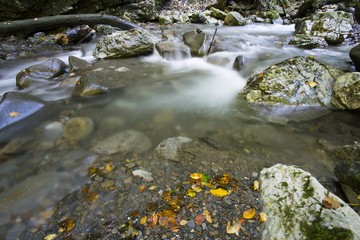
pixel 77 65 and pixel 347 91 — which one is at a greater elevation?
pixel 347 91

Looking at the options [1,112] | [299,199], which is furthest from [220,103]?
[1,112]

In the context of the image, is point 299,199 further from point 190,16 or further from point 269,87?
point 190,16

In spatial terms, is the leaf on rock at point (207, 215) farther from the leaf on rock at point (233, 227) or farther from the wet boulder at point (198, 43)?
the wet boulder at point (198, 43)

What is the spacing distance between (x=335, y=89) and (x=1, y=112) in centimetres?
712

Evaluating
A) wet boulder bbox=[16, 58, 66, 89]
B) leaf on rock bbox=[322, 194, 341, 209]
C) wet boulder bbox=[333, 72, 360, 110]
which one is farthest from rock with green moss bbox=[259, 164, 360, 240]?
wet boulder bbox=[16, 58, 66, 89]

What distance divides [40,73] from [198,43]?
565 centimetres

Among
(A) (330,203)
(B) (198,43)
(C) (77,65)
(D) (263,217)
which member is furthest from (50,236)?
(B) (198,43)

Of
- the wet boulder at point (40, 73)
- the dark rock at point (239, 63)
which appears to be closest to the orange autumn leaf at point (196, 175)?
the dark rock at point (239, 63)

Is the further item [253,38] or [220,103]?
[253,38]

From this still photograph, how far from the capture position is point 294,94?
14.4 ft

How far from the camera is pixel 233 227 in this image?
6.27 ft

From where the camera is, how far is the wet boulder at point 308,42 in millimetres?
8319

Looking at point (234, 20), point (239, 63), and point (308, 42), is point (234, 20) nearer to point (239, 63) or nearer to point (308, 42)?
point (308, 42)

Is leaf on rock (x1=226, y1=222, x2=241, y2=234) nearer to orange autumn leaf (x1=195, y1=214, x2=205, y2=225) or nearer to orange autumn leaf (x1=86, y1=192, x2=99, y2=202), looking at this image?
orange autumn leaf (x1=195, y1=214, x2=205, y2=225)
